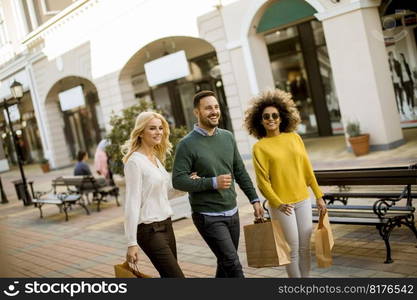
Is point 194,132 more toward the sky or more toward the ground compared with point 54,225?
more toward the sky

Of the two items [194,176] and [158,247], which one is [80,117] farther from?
[158,247]

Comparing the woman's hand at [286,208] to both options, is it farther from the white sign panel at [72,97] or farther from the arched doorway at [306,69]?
the white sign panel at [72,97]

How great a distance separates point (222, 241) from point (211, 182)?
43 centimetres

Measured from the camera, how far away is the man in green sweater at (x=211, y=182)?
3.81 metres

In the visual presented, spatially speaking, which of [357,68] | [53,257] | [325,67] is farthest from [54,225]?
[325,67]

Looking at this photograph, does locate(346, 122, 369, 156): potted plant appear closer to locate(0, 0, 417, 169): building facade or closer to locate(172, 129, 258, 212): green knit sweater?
locate(0, 0, 417, 169): building facade

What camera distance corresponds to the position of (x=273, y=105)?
165 inches

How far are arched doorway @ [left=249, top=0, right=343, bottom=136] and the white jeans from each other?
965cm

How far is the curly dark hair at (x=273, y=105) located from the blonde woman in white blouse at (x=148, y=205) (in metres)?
0.80

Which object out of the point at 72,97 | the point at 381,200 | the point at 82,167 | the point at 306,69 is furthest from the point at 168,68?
the point at 381,200

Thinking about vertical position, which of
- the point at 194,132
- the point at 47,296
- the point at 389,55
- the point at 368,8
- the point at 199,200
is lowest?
the point at 47,296

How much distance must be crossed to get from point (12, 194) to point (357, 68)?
1141cm

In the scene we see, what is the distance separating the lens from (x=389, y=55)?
1338cm

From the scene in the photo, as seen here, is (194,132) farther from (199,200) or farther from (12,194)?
(12,194)
